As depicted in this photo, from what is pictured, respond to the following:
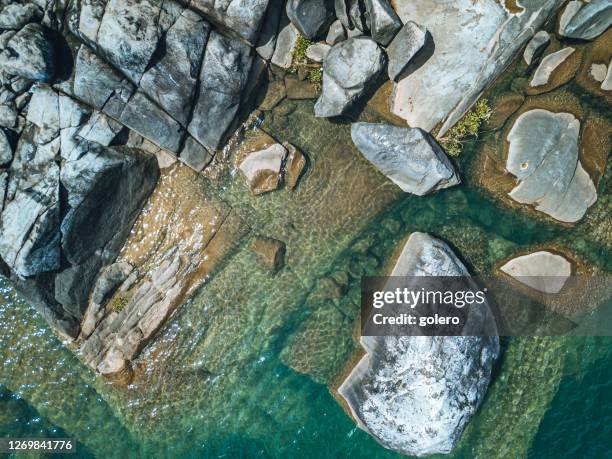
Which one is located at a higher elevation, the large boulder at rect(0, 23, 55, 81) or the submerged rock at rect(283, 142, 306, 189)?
the large boulder at rect(0, 23, 55, 81)

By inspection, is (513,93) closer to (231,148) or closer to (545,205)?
(545,205)

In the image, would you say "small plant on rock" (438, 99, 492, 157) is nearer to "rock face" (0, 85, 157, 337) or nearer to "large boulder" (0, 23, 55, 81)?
"rock face" (0, 85, 157, 337)

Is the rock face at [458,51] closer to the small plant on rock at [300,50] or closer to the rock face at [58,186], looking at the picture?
the small plant on rock at [300,50]

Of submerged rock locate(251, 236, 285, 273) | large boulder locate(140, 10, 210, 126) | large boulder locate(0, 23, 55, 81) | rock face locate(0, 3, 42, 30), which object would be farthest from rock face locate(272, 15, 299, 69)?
rock face locate(0, 3, 42, 30)

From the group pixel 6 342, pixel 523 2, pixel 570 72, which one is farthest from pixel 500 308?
pixel 6 342

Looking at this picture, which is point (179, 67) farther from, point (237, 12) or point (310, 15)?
point (310, 15)

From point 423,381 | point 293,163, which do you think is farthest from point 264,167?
point 423,381
